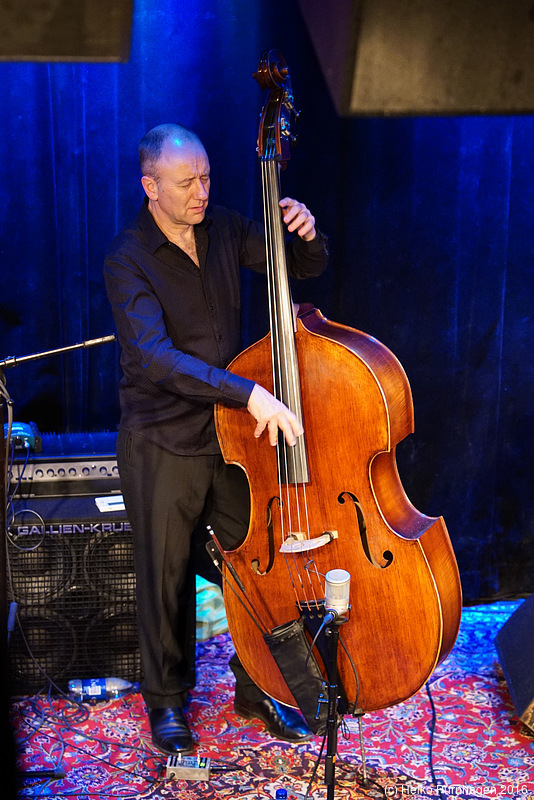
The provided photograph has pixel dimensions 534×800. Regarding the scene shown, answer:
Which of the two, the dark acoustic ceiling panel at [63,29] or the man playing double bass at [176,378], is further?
the dark acoustic ceiling panel at [63,29]

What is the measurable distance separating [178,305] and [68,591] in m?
1.09

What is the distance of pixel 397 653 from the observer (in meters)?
2.26

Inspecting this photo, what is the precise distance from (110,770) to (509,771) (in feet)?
3.86

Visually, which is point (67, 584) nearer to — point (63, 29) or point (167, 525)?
point (167, 525)

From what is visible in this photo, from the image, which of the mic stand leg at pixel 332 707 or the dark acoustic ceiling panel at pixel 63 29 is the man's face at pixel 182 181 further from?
the mic stand leg at pixel 332 707

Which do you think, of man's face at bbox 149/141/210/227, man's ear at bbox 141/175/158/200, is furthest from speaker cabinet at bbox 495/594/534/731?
man's ear at bbox 141/175/158/200

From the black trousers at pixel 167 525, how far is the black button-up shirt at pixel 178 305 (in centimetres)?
7

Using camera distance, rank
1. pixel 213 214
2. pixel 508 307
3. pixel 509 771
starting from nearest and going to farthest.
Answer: pixel 509 771
pixel 213 214
pixel 508 307

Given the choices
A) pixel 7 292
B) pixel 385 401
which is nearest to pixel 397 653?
pixel 385 401

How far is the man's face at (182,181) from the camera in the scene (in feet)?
8.19

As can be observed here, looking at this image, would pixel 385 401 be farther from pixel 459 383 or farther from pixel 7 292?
pixel 7 292

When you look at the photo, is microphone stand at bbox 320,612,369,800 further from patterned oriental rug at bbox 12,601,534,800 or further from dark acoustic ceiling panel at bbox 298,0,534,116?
dark acoustic ceiling panel at bbox 298,0,534,116

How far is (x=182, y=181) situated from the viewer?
8.21 ft

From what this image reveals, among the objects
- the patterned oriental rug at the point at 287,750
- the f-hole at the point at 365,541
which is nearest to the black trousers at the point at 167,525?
the patterned oriental rug at the point at 287,750
